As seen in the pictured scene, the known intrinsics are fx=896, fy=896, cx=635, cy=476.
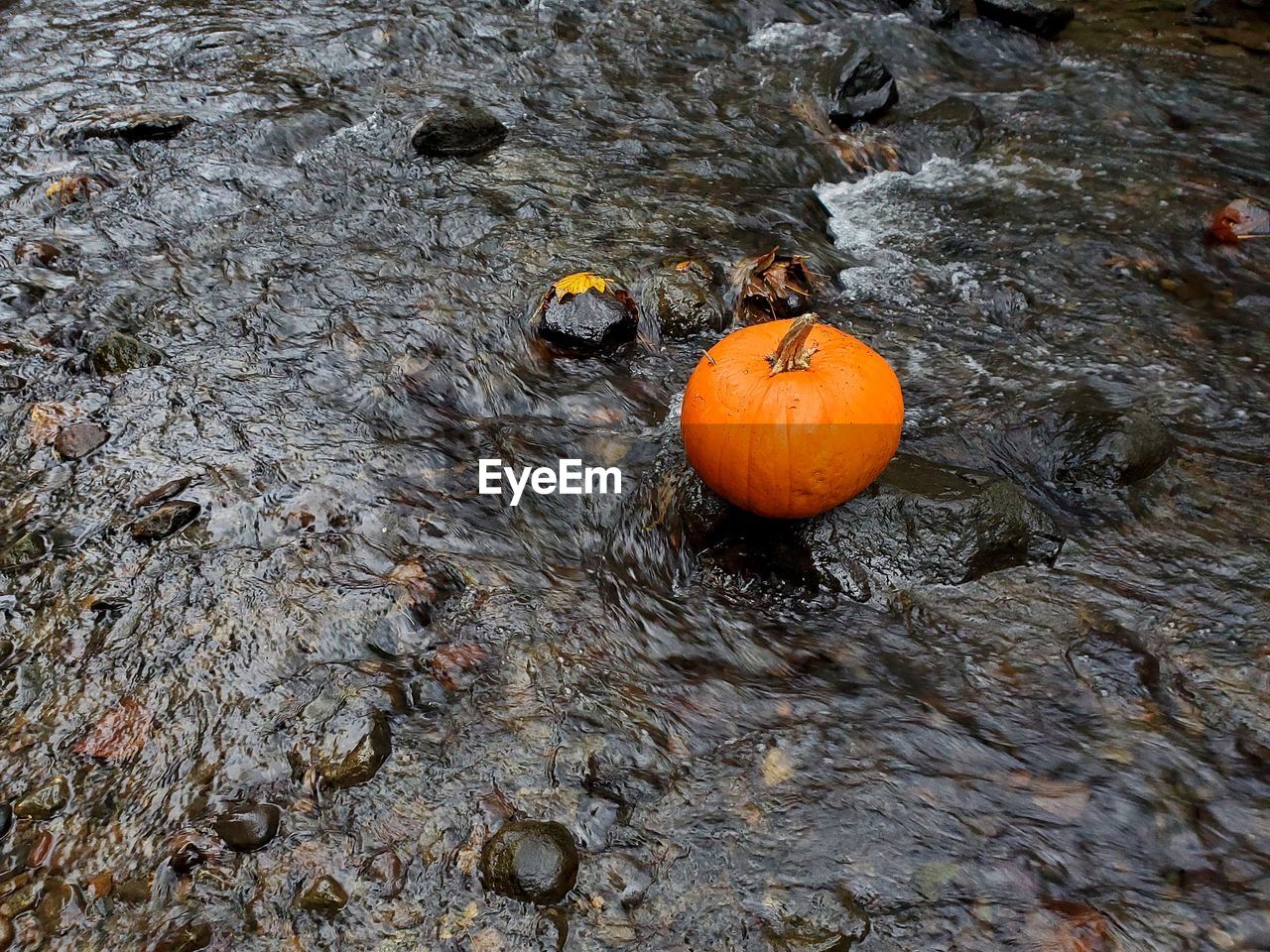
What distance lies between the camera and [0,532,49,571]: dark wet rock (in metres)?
3.81

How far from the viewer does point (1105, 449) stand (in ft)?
14.8

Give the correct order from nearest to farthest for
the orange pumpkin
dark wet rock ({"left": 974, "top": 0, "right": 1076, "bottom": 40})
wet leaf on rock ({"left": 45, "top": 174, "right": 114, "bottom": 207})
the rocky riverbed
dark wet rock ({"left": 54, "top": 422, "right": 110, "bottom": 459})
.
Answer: the rocky riverbed → the orange pumpkin → dark wet rock ({"left": 54, "top": 422, "right": 110, "bottom": 459}) → wet leaf on rock ({"left": 45, "top": 174, "right": 114, "bottom": 207}) → dark wet rock ({"left": 974, "top": 0, "right": 1076, "bottom": 40})

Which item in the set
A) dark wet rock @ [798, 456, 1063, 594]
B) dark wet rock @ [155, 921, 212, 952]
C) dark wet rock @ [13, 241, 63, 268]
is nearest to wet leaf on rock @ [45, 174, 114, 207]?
dark wet rock @ [13, 241, 63, 268]

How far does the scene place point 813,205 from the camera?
682cm

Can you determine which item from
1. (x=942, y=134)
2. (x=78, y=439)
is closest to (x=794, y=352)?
(x=78, y=439)

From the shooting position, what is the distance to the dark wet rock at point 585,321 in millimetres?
5184

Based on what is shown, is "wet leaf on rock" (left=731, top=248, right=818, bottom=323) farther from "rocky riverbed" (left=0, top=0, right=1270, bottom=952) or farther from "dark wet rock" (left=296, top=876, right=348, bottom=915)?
"dark wet rock" (left=296, top=876, right=348, bottom=915)

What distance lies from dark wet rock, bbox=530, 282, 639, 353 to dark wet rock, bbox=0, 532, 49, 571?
8.81 ft

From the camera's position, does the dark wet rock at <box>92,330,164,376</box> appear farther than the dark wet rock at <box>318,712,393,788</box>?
Yes

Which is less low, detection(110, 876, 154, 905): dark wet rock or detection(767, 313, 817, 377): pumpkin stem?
detection(767, 313, 817, 377): pumpkin stem

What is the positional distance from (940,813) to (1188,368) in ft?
11.7

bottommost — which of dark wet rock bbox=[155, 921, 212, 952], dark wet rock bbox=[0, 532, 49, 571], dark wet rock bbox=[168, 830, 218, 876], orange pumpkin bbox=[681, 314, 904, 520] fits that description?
dark wet rock bbox=[0, 532, 49, 571]

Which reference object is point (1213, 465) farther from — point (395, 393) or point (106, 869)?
point (106, 869)

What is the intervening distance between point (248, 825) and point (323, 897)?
1.19 feet
